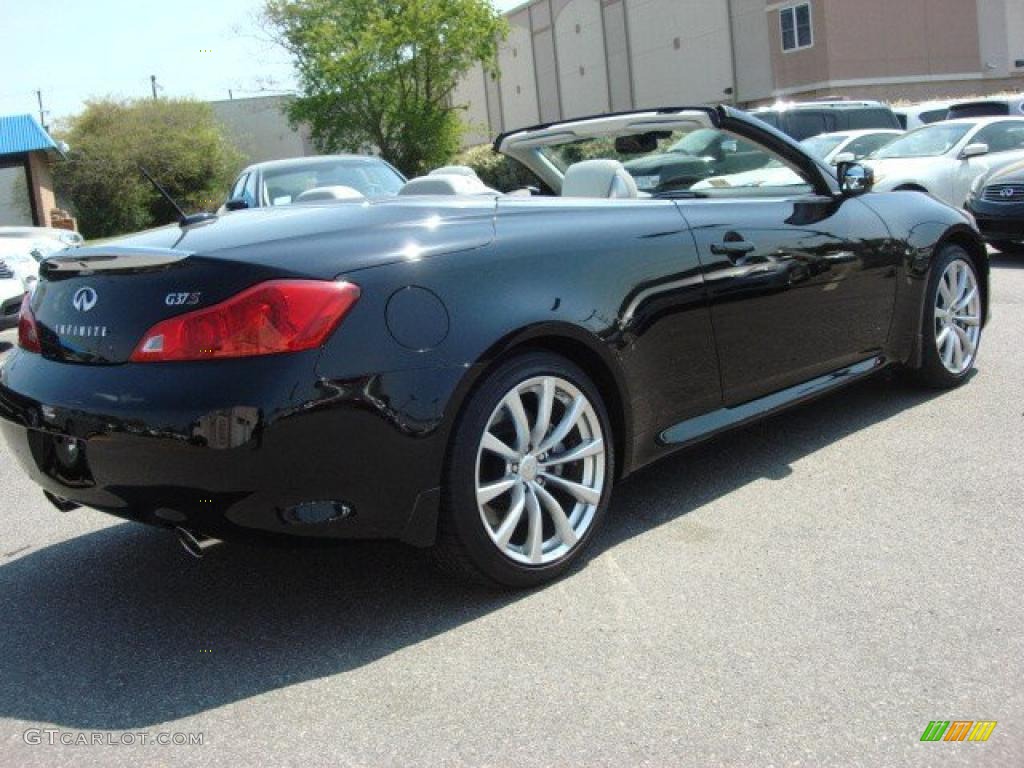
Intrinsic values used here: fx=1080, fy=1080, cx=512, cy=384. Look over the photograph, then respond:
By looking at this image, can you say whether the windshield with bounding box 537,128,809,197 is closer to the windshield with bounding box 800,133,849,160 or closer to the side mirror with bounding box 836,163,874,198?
the side mirror with bounding box 836,163,874,198

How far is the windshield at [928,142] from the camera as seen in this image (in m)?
13.9

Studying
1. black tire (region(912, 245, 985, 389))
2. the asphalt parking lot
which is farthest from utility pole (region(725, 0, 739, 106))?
the asphalt parking lot

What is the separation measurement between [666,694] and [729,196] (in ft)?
9.04

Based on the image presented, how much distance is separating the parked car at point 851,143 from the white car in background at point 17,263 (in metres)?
10.5

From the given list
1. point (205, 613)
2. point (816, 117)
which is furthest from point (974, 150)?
point (205, 613)

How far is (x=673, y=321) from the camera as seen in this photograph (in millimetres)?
3932

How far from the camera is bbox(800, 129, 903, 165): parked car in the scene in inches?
621

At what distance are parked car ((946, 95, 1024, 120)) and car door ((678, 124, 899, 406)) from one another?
1781 cm

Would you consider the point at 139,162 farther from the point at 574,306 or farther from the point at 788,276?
the point at 574,306

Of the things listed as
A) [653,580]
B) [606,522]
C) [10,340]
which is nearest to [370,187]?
[10,340]

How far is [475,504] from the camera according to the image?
325 cm

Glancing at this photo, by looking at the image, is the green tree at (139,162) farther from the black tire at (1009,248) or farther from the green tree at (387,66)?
the black tire at (1009,248)

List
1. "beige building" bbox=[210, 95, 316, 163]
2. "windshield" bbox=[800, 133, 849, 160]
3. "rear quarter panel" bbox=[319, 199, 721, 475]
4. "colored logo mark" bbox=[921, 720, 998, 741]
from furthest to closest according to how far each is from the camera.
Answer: "beige building" bbox=[210, 95, 316, 163] < "windshield" bbox=[800, 133, 849, 160] < "rear quarter panel" bbox=[319, 199, 721, 475] < "colored logo mark" bbox=[921, 720, 998, 741]

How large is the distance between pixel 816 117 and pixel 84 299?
17507mm
